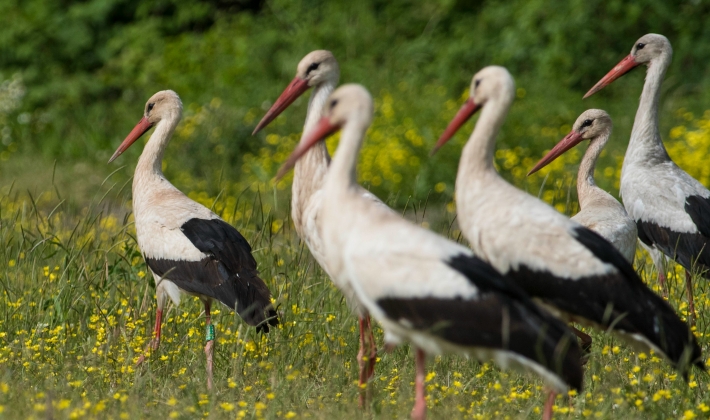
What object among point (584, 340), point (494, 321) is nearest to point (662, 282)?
point (584, 340)

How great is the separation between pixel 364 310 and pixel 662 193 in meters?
1.95

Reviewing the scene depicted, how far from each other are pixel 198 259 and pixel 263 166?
422 centimetres

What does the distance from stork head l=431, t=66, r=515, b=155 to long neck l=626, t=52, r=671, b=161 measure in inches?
83.0

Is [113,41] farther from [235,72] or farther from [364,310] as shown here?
[364,310]

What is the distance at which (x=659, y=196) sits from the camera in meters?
5.42

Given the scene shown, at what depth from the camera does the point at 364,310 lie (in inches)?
169

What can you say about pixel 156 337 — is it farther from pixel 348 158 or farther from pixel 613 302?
pixel 613 302

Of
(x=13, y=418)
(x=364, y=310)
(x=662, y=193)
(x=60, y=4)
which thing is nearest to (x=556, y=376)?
(x=364, y=310)

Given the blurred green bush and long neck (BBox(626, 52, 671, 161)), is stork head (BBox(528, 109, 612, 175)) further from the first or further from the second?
the blurred green bush

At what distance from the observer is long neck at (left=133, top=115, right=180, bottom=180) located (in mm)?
5402

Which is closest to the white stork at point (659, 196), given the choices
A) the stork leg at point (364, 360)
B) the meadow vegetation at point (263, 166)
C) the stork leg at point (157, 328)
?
the meadow vegetation at point (263, 166)

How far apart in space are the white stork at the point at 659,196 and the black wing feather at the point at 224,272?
6.34 ft

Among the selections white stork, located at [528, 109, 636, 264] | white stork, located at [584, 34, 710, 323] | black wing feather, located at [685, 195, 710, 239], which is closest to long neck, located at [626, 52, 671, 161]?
white stork, located at [584, 34, 710, 323]

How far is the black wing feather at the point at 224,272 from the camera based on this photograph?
4.46 m
